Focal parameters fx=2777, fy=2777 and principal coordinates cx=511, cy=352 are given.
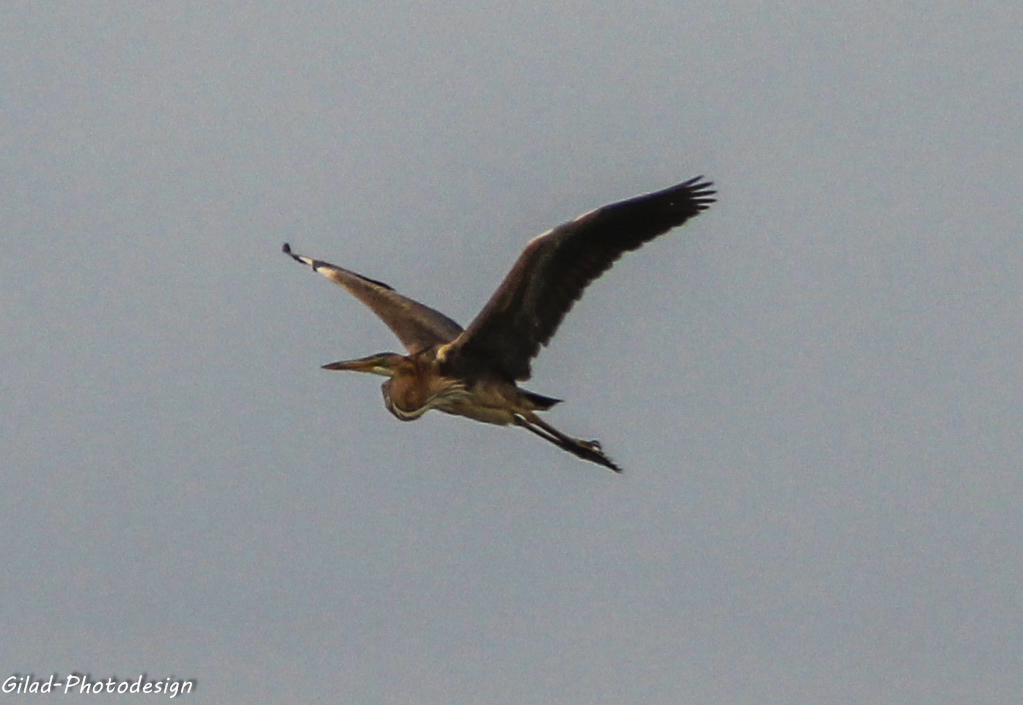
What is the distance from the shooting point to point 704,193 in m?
17.7

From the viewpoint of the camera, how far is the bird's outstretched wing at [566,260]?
17.7m

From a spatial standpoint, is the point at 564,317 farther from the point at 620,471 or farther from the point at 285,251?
the point at 285,251

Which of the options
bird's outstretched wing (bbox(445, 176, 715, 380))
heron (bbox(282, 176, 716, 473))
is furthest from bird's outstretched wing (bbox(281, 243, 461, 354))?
bird's outstretched wing (bbox(445, 176, 715, 380))

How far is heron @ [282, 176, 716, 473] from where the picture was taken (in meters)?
17.7

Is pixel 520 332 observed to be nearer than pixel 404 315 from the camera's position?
Yes

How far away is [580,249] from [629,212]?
40 cm

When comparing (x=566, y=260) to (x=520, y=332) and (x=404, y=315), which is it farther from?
(x=404, y=315)

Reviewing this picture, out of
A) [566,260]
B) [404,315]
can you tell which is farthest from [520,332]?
[404,315]

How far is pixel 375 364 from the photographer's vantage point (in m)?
18.5

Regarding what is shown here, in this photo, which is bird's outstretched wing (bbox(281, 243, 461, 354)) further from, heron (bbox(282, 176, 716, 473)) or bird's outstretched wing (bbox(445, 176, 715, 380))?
bird's outstretched wing (bbox(445, 176, 715, 380))

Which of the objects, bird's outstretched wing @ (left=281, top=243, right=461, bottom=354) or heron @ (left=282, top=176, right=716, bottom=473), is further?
bird's outstretched wing @ (left=281, top=243, right=461, bottom=354)

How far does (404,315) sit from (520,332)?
167 cm

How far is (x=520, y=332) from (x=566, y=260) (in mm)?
645

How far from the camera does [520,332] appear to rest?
59.6 feet
